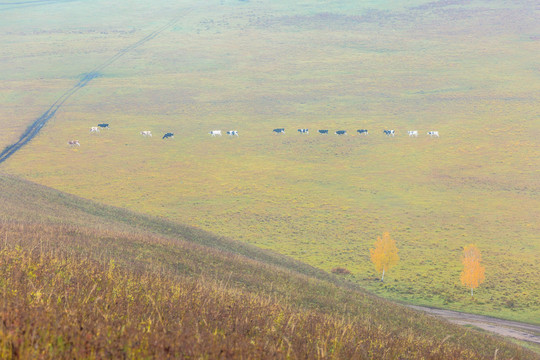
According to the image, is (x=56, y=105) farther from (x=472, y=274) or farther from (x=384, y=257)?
(x=472, y=274)

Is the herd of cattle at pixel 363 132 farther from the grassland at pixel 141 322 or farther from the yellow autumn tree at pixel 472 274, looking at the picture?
the grassland at pixel 141 322

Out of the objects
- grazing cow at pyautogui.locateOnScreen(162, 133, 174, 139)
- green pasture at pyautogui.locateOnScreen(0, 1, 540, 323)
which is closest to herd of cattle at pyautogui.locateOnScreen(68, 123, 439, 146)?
grazing cow at pyautogui.locateOnScreen(162, 133, 174, 139)

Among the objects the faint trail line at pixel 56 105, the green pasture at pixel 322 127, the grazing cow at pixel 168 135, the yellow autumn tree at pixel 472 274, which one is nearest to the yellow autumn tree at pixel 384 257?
the green pasture at pixel 322 127

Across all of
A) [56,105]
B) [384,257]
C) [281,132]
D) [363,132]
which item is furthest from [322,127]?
[384,257]

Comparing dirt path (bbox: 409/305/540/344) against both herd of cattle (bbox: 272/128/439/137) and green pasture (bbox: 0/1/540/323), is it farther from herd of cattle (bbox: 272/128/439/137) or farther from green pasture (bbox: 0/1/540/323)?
herd of cattle (bbox: 272/128/439/137)

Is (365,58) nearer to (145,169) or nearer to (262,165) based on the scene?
(262,165)

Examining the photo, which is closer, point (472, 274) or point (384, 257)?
point (472, 274)

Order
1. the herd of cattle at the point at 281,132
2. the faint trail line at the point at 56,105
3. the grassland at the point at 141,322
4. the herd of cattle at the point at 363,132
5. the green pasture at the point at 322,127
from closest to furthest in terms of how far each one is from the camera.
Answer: the grassland at the point at 141,322
the green pasture at the point at 322,127
the faint trail line at the point at 56,105
the herd of cattle at the point at 363,132
the herd of cattle at the point at 281,132
